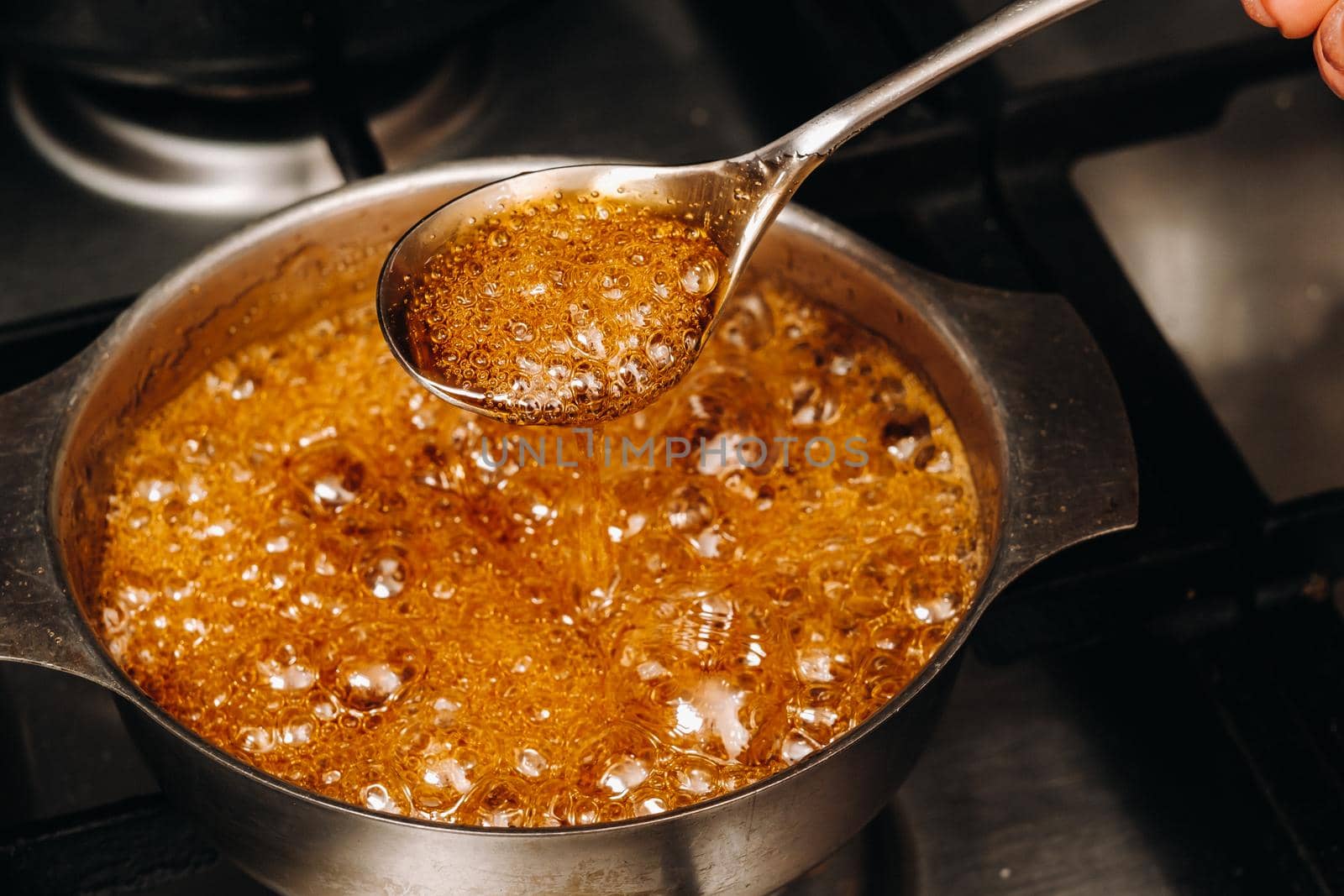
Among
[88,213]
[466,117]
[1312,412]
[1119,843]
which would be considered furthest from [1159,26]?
[88,213]

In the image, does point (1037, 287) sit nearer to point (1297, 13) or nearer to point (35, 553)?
point (1297, 13)

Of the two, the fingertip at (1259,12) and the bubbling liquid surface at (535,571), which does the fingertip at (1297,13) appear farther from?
the bubbling liquid surface at (535,571)

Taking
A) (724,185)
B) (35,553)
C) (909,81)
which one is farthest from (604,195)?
(35,553)

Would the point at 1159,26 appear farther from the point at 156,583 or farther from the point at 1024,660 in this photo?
the point at 156,583

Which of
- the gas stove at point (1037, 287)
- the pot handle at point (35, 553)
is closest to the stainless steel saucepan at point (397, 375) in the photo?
the pot handle at point (35, 553)

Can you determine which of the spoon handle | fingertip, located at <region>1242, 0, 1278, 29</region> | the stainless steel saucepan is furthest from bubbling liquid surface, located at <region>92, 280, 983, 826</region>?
fingertip, located at <region>1242, 0, 1278, 29</region>
